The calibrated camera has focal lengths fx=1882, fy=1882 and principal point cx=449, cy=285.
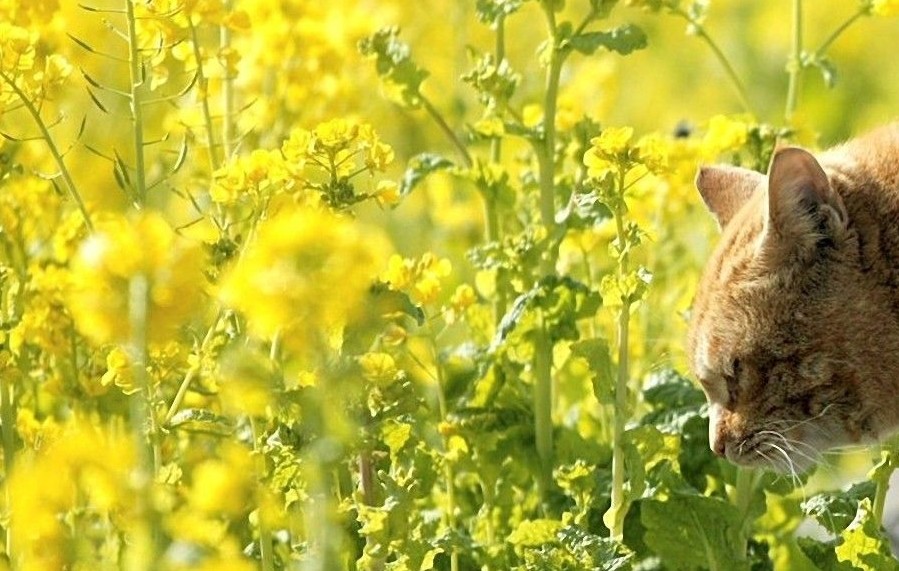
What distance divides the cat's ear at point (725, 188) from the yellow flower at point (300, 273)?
128 centimetres

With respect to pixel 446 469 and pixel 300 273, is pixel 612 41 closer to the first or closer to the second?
pixel 446 469

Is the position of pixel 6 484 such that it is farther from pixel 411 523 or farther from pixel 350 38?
pixel 350 38

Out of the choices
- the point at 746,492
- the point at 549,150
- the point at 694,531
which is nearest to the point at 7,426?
the point at 549,150

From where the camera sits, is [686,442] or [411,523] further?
[686,442]

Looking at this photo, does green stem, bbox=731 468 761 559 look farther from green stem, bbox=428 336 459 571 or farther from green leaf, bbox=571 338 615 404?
green stem, bbox=428 336 459 571

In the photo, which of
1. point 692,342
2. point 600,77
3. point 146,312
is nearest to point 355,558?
point 692,342

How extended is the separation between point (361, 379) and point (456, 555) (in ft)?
2.58

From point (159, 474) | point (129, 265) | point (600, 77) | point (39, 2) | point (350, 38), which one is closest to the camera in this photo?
point (129, 265)

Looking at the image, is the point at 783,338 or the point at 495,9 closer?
the point at 783,338

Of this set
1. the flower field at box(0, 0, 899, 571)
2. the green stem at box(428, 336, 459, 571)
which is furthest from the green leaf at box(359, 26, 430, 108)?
the green stem at box(428, 336, 459, 571)

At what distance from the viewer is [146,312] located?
2.25m

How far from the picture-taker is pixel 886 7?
3.64 meters

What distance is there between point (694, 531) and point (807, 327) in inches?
17.7

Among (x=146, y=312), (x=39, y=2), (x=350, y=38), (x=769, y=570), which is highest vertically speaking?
(x=350, y=38)
